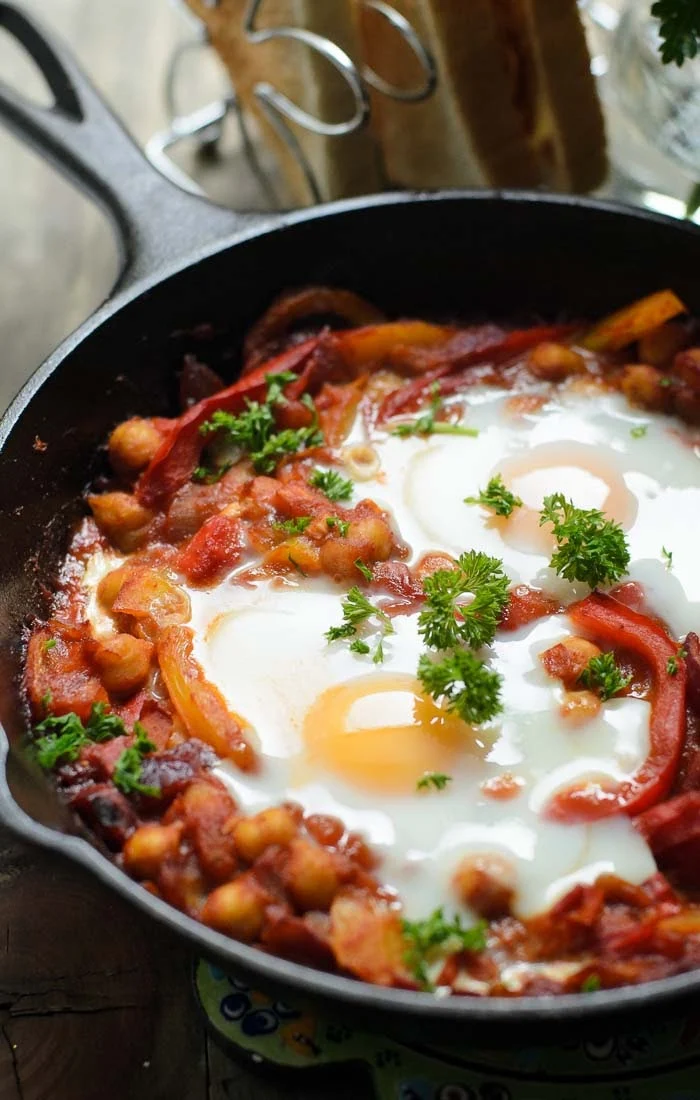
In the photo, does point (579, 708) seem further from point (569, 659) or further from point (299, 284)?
point (299, 284)

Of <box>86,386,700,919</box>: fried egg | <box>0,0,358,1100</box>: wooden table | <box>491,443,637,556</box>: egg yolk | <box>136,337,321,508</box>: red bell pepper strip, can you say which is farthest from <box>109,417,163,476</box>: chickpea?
<box>0,0,358,1100</box>: wooden table

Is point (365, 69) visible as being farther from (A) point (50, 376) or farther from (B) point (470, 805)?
(B) point (470, 805)

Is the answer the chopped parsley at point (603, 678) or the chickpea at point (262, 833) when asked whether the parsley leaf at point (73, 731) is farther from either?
the chopped parsley at point (603, 678)

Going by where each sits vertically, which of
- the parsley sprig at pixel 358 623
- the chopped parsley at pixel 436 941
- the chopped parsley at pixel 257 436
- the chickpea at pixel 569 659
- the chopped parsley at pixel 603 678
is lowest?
the chopped parsley at pixel 603 678

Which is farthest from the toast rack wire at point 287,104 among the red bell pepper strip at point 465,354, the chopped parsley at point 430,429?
the chopped parsley at point 430,429

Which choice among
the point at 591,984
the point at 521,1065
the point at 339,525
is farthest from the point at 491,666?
the point at 521,1065
